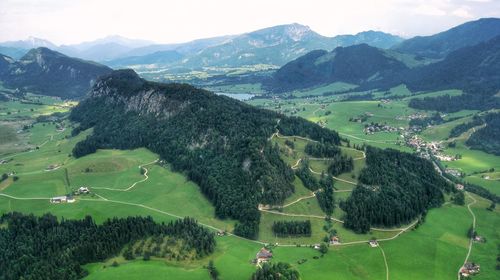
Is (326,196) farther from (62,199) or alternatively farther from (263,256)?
(62,199)

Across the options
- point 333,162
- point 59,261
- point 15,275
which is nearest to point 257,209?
point 333,162

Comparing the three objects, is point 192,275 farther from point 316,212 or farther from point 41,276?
point 316,212

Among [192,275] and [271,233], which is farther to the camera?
[271,233]

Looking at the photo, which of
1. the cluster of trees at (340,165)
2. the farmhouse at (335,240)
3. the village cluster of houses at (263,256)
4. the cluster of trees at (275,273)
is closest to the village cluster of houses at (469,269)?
the farmhouse at (335,240)

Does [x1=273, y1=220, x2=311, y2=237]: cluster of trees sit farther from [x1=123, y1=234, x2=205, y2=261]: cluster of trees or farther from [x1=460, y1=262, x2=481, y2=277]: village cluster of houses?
[x1=460, y1=262, x2=481, y2=277]: village cluster of houses

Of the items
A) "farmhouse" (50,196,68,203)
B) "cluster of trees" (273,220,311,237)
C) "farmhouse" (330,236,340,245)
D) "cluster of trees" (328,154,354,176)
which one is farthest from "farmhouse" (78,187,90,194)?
"farmhouse" (330,236,340,245)

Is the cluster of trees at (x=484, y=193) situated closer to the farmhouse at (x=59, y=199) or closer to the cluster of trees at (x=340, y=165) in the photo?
the cluster of trees at (x=340, y=165)

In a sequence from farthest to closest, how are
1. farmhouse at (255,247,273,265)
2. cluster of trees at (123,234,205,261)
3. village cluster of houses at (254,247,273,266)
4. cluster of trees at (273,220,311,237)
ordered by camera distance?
1. cluster of trees at (273,220,311,237)
2. cluster of trees at (123,234,205,261)
3. farmhouse at (255,247,273,265)
4. village cluster of houses at (254,247,273,266)
